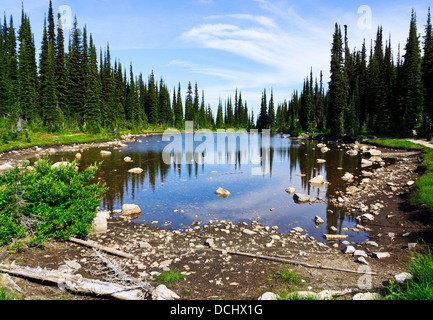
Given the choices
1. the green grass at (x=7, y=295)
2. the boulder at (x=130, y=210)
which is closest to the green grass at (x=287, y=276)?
the green grass at (x=7, y=295)

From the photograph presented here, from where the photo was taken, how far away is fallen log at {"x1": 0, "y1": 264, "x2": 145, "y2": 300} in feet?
16.1

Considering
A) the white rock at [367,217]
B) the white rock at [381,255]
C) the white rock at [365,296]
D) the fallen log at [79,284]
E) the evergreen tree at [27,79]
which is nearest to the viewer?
the white rock at [365,296]

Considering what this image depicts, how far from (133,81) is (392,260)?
308 feet

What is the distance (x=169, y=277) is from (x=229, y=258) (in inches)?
79.3

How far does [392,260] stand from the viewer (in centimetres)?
726

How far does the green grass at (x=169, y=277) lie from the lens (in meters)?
5.92

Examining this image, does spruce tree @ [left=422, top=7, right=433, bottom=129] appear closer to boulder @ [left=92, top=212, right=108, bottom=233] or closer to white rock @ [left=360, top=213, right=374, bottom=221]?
white rock @ [left=360, top=213, right=374, bottom=221]

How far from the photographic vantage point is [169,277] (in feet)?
19.7

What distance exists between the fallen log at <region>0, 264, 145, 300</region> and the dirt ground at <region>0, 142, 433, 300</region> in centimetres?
12

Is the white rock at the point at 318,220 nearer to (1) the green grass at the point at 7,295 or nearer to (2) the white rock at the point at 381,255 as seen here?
(2) the white rock at the point at 381,255

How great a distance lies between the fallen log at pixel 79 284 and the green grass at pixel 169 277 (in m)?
0.74

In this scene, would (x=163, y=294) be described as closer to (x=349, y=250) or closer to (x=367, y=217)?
(x=349, y=250)

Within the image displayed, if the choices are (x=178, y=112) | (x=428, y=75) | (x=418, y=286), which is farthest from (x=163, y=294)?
(x=178, y=112)
